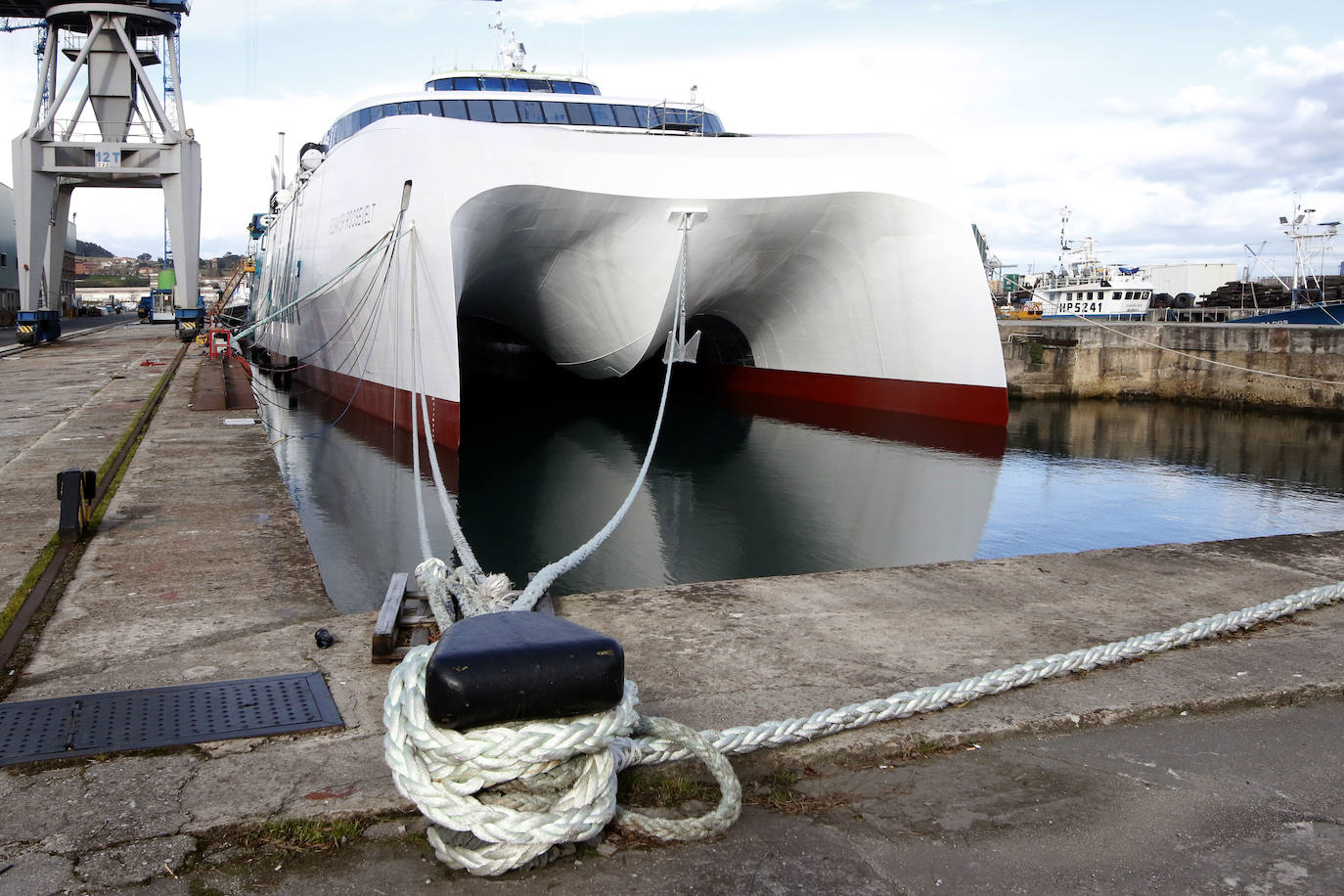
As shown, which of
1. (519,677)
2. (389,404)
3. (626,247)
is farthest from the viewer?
(389,404)

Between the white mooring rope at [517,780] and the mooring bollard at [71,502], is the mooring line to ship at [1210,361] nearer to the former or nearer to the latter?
the mooring bollard at [71,502]

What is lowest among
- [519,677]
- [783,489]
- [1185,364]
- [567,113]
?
[783,489]

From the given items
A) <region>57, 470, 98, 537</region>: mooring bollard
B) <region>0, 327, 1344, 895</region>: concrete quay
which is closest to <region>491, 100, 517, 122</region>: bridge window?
<region>57, 470, 98, 537</region>: mooring bollard

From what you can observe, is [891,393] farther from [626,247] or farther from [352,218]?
[352,218]

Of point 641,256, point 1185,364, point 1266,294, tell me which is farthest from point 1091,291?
point 641,256

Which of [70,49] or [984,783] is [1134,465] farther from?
[70,49]

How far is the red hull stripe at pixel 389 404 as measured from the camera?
11750 millimetres

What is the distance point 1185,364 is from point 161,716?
22.5 metres

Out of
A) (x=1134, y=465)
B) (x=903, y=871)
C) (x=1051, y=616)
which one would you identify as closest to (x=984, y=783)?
(x=903, y=871)

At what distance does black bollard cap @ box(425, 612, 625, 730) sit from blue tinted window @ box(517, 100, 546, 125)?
14.0 m

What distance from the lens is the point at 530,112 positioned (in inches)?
595

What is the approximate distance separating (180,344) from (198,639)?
28.2 metres

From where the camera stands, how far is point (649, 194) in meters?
12.0

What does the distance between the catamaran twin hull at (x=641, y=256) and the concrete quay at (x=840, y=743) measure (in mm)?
6801
